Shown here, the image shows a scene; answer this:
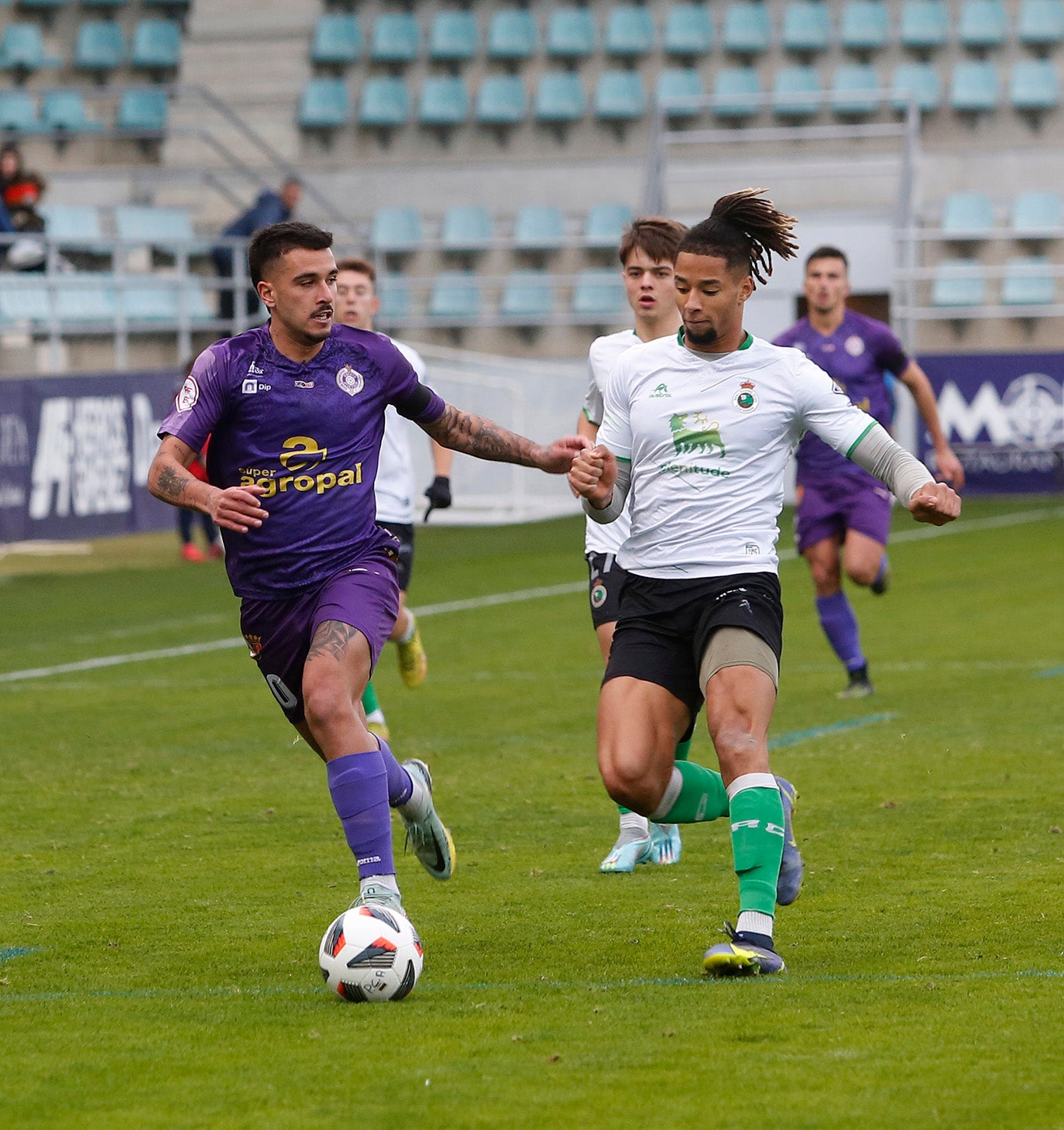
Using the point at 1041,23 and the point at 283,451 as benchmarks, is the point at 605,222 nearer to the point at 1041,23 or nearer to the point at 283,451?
the point at 1041,23

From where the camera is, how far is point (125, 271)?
24156 millimetres

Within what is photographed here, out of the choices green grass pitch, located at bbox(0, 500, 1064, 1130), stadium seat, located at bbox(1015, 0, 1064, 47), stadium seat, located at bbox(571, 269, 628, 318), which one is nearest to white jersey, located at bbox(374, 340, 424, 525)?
green grass pitch, located at bbox(0, 500, 1064, 1130)

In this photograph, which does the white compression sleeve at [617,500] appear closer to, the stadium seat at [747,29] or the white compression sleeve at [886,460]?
the white compression sleeve at [886,460]

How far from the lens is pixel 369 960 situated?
4805mm

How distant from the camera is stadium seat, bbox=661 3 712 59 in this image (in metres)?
28.4

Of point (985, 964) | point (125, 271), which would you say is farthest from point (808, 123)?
point (985, 964)

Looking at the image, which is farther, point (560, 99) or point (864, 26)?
point (560, 99)

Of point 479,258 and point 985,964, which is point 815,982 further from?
point 479,258

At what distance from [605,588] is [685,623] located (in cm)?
157

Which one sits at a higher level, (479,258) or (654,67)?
(654,67)

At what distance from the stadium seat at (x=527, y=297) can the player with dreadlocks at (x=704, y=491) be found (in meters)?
21.1

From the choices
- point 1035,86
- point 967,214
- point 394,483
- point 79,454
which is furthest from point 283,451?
point 1035,86

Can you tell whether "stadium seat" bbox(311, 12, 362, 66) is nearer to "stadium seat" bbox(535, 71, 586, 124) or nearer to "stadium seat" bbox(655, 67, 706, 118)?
"stadium seat" bbox(535, 71, 586, 124)

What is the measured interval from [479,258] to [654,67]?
13.7 ft
